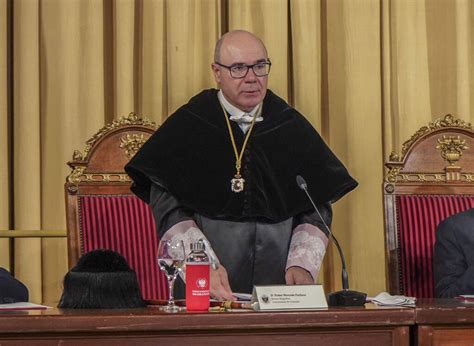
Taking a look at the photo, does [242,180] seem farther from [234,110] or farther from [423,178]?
[423,178]

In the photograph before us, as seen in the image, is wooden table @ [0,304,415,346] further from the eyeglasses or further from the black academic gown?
the eyeglasses

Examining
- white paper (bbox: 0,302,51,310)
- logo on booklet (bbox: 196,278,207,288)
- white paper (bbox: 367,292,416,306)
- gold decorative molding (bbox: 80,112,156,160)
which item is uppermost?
gold decorative molding (bbox: 80,112,156,160)

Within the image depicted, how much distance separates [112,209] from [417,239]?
1.19 m

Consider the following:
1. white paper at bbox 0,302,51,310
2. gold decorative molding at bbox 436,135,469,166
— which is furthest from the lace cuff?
white paper at bbox 0,302,51,310

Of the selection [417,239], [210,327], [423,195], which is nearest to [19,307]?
[210,327]

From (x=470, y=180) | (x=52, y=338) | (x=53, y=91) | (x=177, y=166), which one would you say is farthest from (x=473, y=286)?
(x=53, y=91)

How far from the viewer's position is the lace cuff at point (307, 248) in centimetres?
343

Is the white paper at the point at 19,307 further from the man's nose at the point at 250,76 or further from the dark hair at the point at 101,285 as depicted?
the man's nose at the point at 250,76

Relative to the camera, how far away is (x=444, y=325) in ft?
7.78

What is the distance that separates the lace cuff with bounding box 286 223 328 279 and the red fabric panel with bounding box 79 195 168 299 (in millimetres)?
563

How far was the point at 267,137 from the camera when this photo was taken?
370cm

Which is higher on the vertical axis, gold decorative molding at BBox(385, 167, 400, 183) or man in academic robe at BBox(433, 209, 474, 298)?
gold decorative molding at BBox(385, 167, 400, 183)

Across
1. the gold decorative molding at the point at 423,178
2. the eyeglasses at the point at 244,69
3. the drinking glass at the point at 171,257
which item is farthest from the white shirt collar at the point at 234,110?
the drinking glass at the point at 171,257

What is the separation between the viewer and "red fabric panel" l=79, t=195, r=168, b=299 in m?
3.72
